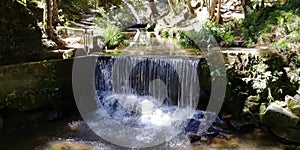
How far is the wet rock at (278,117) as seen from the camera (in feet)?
21.2

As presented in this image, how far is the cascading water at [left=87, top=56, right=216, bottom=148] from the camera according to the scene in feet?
24.6

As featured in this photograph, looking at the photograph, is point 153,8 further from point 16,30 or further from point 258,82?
point 258,82

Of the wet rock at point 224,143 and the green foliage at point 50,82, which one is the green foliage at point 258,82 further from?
the green foliage at point 50,82

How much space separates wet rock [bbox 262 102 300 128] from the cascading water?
1398mm

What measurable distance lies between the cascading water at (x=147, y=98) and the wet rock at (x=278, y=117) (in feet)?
4.59

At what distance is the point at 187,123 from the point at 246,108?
1.54 meters

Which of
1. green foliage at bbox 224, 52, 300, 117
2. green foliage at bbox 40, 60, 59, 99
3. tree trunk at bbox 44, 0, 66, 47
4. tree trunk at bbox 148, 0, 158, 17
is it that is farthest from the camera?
tree trunk at bbox 148, 0, 158, 17

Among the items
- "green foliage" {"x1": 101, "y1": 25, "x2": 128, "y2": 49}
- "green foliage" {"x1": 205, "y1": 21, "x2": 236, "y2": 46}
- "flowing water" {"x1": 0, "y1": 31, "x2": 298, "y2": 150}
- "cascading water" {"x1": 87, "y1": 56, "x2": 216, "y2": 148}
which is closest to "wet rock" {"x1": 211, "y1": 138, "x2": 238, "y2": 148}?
"flowing water" {"x1": 0, "y1": 31, "x2": 298, "y2": 150}

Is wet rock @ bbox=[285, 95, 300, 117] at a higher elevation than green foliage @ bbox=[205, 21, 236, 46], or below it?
below

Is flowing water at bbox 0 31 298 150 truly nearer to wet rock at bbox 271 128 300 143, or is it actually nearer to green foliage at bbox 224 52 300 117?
wet rock at bbox 271 128 300 143

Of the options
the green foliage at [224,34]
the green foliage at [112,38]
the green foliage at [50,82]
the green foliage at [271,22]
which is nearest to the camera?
the green foliage at [50,82]

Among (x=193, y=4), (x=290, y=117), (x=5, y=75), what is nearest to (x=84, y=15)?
(x=193, y=4)

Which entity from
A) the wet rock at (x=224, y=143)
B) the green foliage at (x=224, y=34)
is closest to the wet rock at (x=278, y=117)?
the wet rock at (x=224, y=143)

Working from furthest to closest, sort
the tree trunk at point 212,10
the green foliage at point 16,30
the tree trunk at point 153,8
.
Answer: the tree trunk at point 153,8 → the tree trunk at point 212,10 → the green foliage at point 16,30
